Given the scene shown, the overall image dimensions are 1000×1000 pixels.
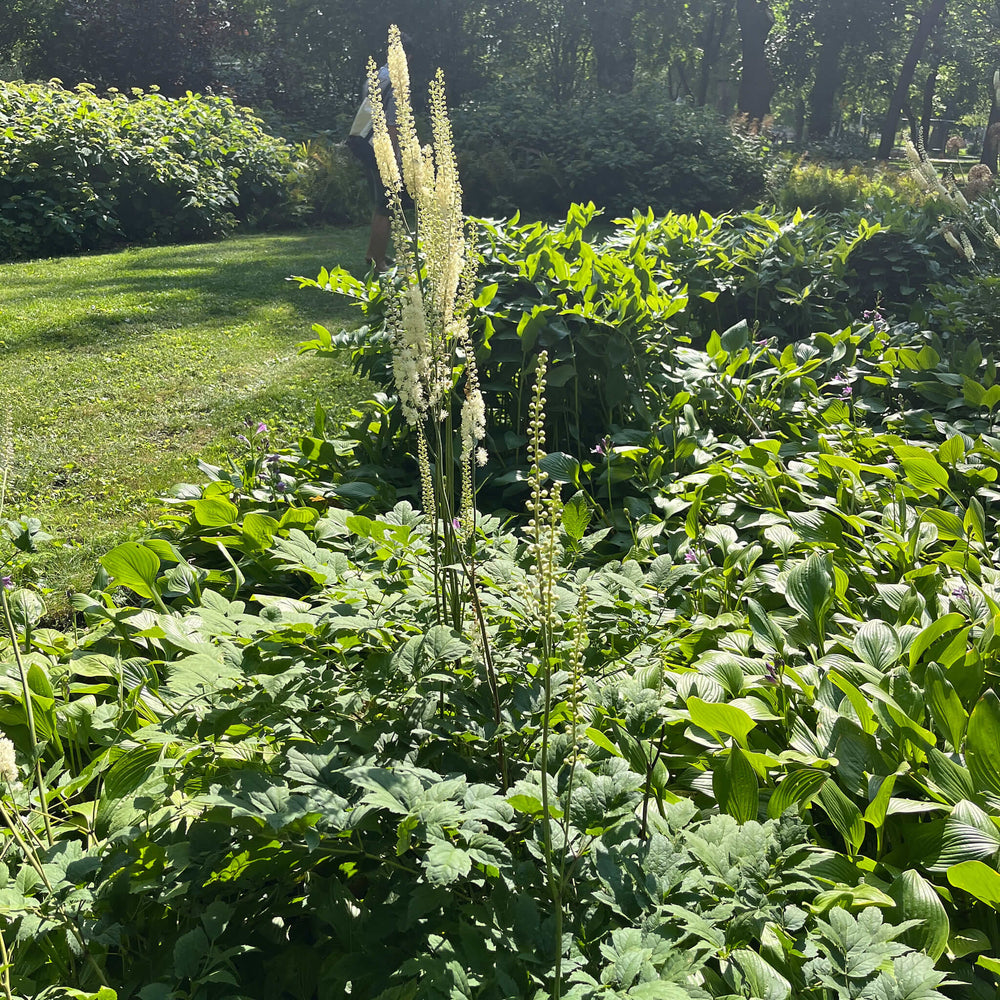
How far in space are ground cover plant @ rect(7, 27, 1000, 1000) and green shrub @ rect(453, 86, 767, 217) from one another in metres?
10.8

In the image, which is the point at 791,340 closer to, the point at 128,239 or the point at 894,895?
the point at 894,895

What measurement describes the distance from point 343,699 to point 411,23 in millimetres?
27679

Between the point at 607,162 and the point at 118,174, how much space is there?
22.6ft

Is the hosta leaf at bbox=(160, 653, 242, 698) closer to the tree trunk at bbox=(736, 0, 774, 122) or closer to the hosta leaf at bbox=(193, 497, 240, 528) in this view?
the hosta leaf at bbox=(193, 497, 240, 528)

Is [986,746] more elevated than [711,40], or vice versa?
[711,40]

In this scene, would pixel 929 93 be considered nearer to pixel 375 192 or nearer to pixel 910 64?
pixel 910 64

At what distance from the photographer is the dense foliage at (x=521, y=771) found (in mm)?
1401

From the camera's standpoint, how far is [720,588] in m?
2.73

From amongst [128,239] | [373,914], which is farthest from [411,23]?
[373,914]

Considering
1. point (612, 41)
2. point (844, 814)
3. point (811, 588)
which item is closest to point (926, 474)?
point (811, 588)

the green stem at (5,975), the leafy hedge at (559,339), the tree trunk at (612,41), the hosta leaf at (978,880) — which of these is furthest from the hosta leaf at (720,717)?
the tree trunk at (612,41)

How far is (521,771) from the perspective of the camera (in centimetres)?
191

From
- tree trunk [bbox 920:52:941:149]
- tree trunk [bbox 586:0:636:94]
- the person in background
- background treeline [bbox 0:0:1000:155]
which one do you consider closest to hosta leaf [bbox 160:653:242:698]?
the person in background

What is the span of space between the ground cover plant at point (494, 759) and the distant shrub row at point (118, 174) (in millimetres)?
8781
